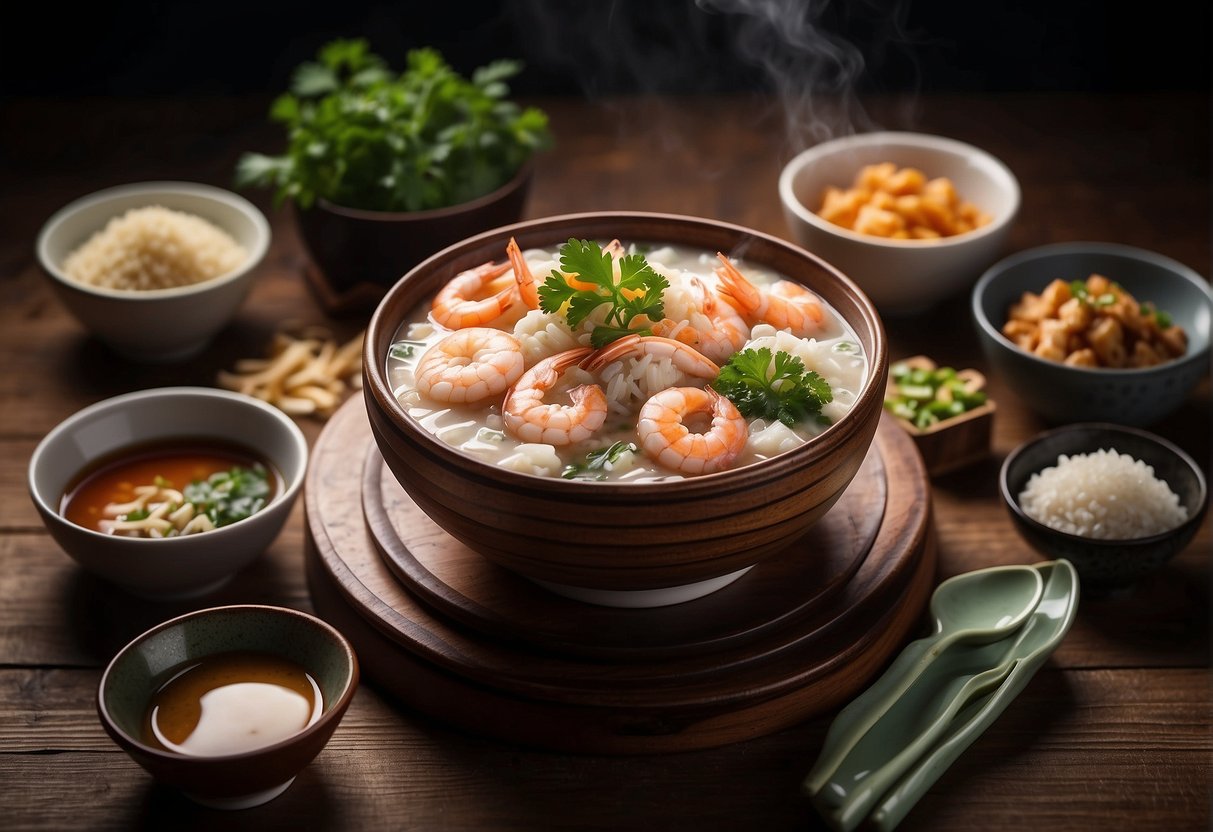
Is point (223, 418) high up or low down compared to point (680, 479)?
down

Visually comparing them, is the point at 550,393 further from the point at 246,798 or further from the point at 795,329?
the point at 246,798

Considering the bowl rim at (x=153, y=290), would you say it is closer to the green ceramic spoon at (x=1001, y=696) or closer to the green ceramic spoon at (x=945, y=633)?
the green ceramic spoon at (x=945, y=633)

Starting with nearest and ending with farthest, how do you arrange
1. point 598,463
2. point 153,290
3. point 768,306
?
point 598,463
point 768,306
point 153,290

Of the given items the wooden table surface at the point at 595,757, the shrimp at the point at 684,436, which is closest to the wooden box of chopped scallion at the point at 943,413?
the wooden table surface at the point at 595,757

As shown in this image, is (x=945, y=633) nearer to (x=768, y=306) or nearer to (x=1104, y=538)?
(x=1104, y=538)

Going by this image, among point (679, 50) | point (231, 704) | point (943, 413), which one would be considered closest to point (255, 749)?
point (231, 704)

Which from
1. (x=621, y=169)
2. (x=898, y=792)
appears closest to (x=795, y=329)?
(x=898, y=792)

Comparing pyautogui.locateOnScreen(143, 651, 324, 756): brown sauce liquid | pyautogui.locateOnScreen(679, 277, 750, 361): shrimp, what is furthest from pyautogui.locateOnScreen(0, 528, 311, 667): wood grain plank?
pyautogui.locateOnScreen(679, 277, 750, 361): shrimp
